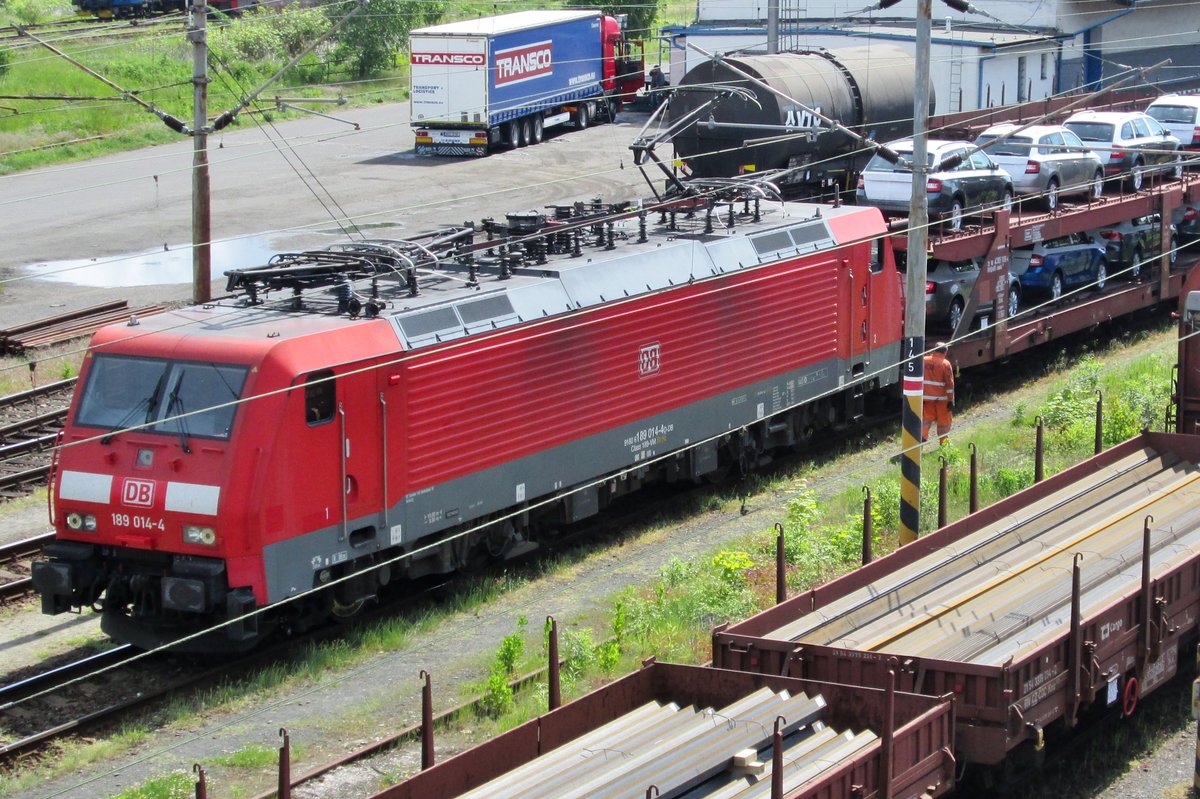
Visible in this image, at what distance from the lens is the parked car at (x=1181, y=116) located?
113 ft

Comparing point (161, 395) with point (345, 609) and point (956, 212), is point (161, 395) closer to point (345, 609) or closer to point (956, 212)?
point (345, 609)

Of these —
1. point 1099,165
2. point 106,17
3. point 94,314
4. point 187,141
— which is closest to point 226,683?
point 94,314

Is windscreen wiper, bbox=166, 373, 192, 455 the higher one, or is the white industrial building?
the white industrial building

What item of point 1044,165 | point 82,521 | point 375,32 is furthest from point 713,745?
point 375,32

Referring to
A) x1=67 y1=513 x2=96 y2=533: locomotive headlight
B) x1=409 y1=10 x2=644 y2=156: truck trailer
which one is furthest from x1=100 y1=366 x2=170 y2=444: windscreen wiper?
x1=409 y1=10 x2=644 y2=156: truck trailer

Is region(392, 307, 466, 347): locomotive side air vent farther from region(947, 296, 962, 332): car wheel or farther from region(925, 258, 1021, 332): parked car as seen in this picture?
region(947, 296, 962, 332): car wheel

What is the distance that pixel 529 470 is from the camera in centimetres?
1612

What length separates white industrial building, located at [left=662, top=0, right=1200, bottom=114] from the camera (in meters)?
43.8

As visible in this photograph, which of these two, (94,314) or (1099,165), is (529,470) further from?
A: (1099,165)

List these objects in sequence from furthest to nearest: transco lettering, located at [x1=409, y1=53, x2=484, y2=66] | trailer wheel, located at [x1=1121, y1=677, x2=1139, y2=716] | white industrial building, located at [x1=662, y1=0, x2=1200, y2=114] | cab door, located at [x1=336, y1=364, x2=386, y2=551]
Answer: white industrial building, located at [x1=662, y1=0, x2=1200, y2=114] < transco lettering, located at [x1=409, y1=53, x2=484, y2=66] < cab door, located at [x1=336, y1=364, x2=386, y2=551] < trailer wheel, located at [x1=1121, y1=677, x2=1139, y2=716]

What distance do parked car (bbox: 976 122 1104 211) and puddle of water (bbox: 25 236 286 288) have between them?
13291 millimetres

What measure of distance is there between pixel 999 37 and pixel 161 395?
36581 mm

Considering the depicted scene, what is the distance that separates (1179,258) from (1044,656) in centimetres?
2070

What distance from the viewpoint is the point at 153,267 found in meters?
31.8
